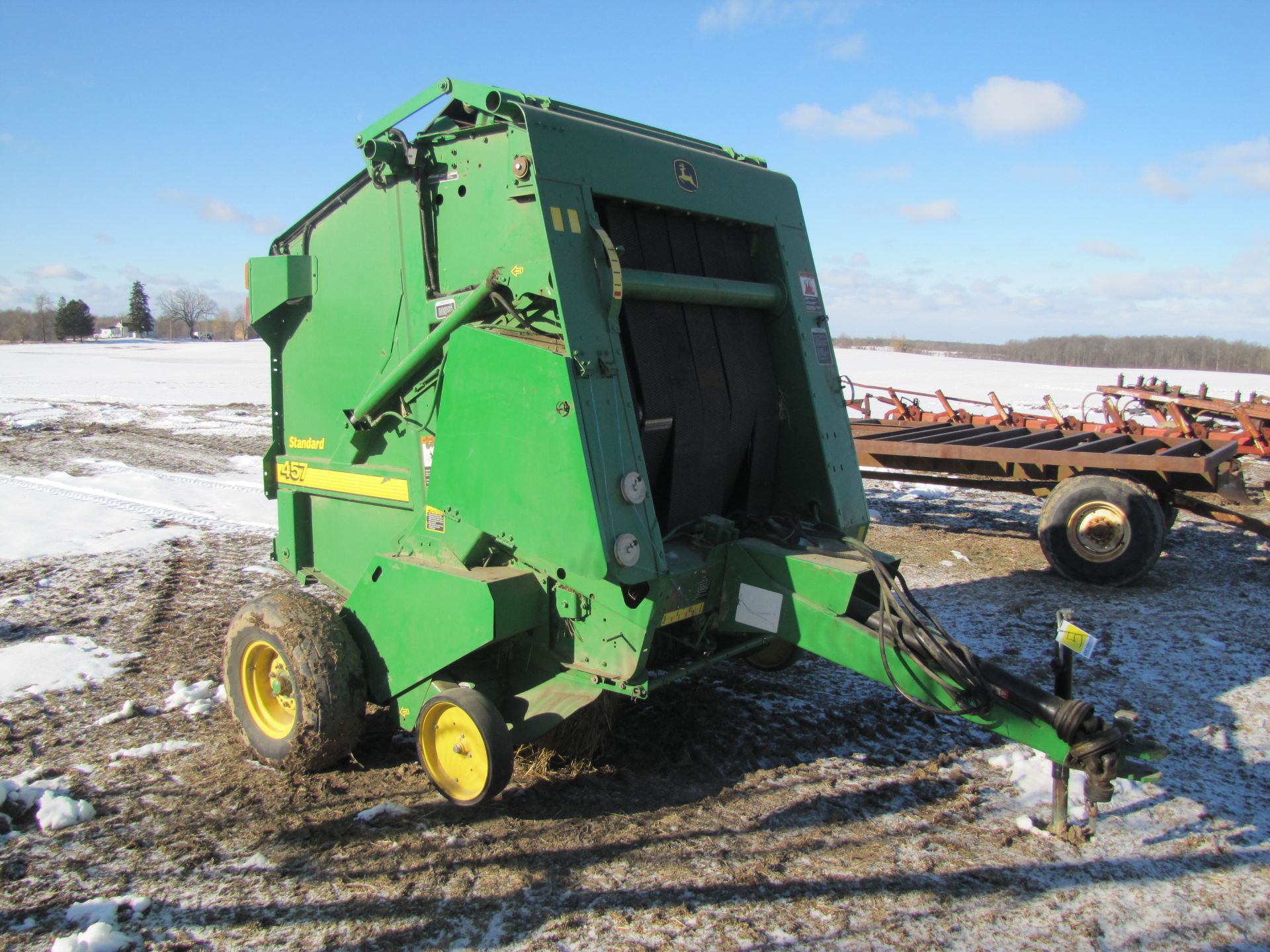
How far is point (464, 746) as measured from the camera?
11.9 ft

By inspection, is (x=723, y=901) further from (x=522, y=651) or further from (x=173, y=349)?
(x=173, y=349)

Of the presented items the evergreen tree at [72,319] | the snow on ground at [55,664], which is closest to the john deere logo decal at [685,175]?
the snow on ground at [55,664]

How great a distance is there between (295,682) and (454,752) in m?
0.87

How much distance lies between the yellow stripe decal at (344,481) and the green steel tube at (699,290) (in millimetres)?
1522

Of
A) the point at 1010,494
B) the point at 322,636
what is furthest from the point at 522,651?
the point at 1010,494

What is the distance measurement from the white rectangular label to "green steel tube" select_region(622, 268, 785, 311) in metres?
1.37

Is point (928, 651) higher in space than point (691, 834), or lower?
higher

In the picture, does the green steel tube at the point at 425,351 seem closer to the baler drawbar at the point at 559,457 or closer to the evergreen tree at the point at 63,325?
the baler drawbar at the point at 559,457

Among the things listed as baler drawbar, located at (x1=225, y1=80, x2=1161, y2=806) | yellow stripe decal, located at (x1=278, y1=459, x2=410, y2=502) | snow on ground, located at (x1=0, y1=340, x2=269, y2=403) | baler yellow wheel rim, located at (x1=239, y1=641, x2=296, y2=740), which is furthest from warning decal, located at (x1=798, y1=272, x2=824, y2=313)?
snow on ground, located at (x1=0, y1=340, x2=269, y2=403)

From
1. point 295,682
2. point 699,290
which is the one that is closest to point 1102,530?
point 699,290

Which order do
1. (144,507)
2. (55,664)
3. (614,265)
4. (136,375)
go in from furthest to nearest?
1. (136,375)
2. (144,507)
3. (55,664)
4. (614,265)

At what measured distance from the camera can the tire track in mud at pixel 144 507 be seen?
30.5 ft

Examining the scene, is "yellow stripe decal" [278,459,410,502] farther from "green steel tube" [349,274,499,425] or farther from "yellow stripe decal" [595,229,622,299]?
"yellow stripe decal" [595,229,622,299]

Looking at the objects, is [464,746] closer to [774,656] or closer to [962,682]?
[962,682]
